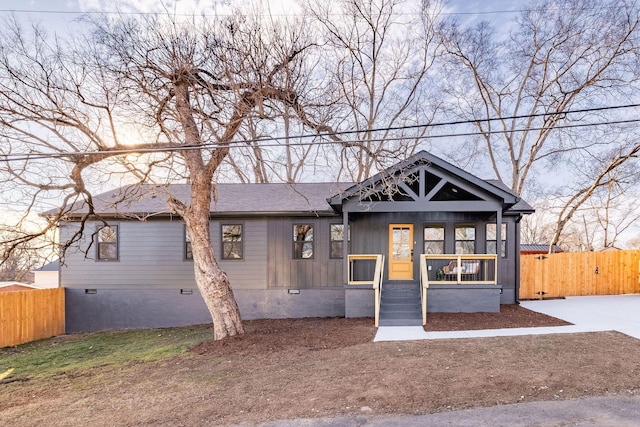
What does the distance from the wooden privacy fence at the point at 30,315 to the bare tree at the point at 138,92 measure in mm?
3880

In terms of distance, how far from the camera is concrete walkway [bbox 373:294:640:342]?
7918mm

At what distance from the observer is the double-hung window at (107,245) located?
12523 millimetres

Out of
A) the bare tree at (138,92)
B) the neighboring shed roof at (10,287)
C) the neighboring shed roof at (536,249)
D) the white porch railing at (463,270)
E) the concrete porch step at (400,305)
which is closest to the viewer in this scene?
the bare tree at (138,92)

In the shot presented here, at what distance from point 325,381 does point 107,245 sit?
10.3 meters

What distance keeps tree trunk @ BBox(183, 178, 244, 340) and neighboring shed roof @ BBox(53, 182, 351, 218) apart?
2.48 metres

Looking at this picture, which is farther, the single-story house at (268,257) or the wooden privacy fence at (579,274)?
the wooden privacy fence at (579,274)

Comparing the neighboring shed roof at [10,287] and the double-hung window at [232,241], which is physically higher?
the double-hung window at [232,241]

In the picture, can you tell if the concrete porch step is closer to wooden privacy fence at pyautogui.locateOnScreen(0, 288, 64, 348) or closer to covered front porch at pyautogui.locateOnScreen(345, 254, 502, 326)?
covered front porch at pyautogui.locateOnScreen(345, 254, 502, 326)

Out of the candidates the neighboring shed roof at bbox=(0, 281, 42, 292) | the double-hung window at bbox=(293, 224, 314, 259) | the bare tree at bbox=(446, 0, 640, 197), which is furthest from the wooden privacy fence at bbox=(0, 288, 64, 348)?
the bare tree at bbox=(446, 0, 640, 197)

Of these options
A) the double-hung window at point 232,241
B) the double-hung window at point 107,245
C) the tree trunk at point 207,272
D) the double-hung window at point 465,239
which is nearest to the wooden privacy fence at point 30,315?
the double-hung window at point 107,245

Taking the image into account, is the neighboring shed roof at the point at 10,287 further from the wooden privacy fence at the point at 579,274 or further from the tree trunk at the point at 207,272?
the wooden privacy fence at the point at 579,274

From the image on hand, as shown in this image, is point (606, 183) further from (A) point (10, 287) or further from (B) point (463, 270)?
(A) point (10, 287)

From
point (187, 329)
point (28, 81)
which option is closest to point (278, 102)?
point (28, 81)

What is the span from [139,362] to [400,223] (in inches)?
329
